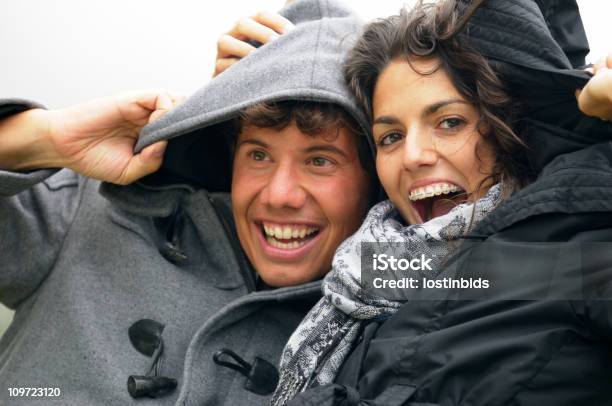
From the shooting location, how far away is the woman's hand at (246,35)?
241 centimetres

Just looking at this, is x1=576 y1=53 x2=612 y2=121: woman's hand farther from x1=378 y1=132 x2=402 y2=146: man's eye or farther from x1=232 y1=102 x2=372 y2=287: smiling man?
x1=232 y1=102 x2=372 y2=287: smiling man

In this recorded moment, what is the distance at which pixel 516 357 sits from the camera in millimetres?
1438

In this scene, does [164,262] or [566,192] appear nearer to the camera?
[566,192]

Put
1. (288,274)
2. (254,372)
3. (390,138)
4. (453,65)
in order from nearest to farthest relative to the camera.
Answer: (453,65) → (390,138) → (254,372) → (288,274)

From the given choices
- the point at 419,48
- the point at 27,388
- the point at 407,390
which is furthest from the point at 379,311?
the point at 27,388

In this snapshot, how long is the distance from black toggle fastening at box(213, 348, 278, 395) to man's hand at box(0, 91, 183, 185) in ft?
2.21

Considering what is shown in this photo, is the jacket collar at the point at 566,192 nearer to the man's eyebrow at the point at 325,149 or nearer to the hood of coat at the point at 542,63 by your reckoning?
the hood of coat at the point at 542,63

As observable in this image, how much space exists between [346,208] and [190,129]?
1.75ft

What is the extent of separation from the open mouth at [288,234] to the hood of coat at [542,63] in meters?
0.75

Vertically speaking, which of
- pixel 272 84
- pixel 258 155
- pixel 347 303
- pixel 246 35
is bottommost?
pixel 347 303

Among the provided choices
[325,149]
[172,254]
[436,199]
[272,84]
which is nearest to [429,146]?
[436,199]

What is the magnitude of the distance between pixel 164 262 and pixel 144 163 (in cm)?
33

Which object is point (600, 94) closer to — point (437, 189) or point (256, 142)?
point (437, 189)

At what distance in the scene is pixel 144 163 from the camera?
242 cm
